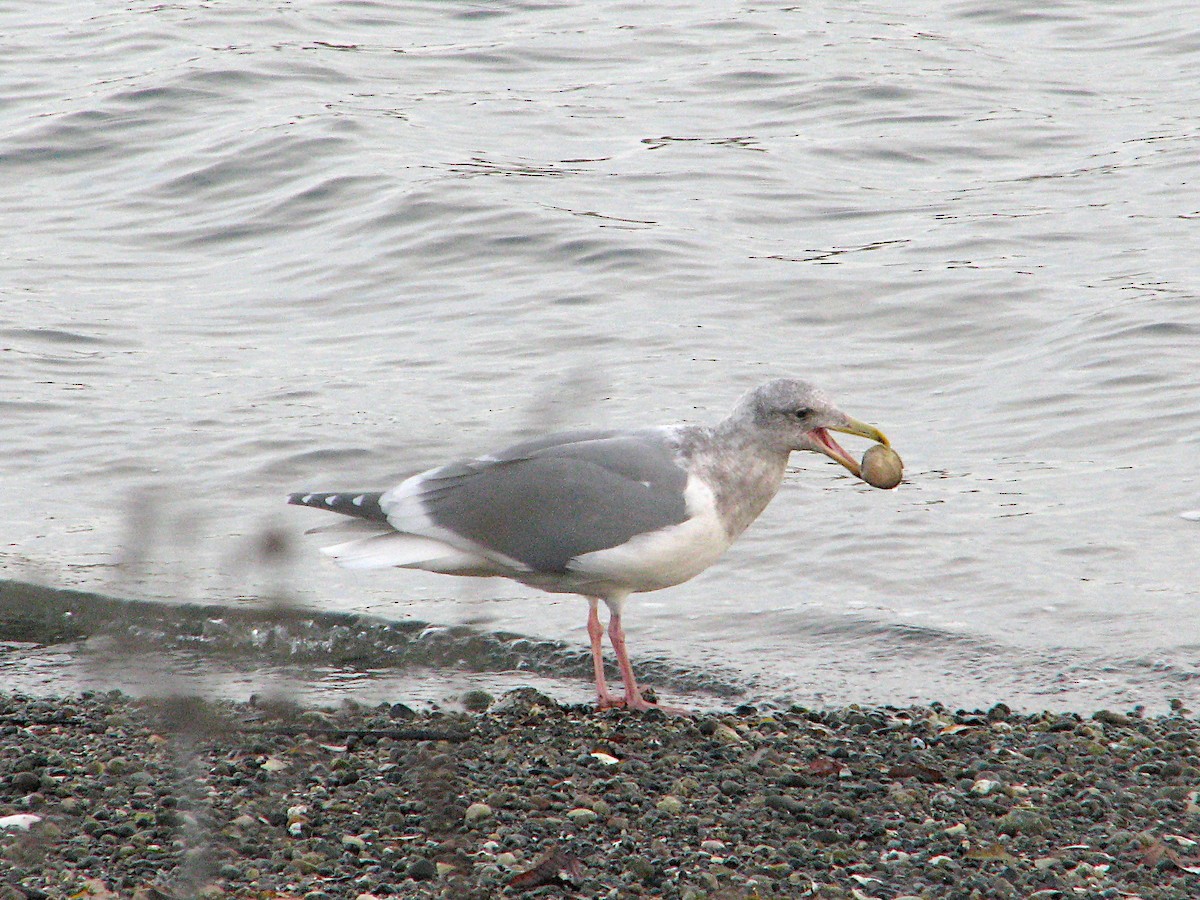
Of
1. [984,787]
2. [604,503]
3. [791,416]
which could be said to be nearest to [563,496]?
[604,503]

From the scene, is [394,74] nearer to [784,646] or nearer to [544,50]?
[544,50]

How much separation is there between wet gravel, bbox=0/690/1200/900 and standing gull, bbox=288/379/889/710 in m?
0.54

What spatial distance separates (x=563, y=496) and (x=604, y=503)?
0.16 metres

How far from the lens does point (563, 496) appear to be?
582cm

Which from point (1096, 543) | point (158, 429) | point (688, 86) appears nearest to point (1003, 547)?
point (1096, 543)

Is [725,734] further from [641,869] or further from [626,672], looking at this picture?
[641,869]

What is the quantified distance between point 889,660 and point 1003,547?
1285 millimetres

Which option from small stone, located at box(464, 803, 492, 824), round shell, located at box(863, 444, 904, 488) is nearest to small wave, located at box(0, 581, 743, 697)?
round shell, located at box(863, 444, 904, 488)

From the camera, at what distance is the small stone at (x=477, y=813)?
468cm

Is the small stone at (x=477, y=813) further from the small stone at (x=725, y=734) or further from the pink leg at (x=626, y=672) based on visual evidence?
the pink leg at (x=626, y=672)

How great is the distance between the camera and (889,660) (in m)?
6.87

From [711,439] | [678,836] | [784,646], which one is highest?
[711,439]

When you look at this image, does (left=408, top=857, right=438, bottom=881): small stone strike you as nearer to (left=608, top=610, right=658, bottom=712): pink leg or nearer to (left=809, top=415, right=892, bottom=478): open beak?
(left=608, top=610, right=658, bottom=712): pink leg

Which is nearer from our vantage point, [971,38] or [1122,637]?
[1122,637]
